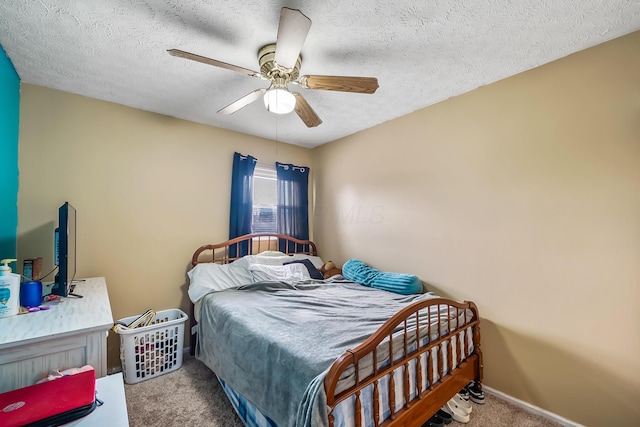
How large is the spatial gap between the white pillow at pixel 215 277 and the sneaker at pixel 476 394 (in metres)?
2.16

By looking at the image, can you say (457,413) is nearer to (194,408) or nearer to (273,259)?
(194,408)

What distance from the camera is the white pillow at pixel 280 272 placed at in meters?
2.83

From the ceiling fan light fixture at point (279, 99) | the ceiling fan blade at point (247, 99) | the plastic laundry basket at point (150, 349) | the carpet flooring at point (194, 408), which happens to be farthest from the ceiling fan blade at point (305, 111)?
the carpet flooring at point (194, 408)

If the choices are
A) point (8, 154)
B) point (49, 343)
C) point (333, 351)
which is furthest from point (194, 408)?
point (8, 154)

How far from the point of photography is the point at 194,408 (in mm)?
1939

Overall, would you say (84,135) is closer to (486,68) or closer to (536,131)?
(486,68)

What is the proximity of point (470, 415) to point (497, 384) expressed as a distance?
1.44 feet

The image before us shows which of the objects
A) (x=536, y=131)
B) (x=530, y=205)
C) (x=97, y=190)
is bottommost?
(x=530, y=205)

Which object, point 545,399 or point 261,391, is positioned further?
point 545,399

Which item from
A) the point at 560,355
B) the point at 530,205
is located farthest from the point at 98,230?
the point at 560,355

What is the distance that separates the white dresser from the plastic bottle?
4cm

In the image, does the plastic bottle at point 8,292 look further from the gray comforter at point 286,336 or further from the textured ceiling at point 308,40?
the textured ceiling at point 308,40

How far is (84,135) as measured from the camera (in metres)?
2.38

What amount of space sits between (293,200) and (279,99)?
2091mm
